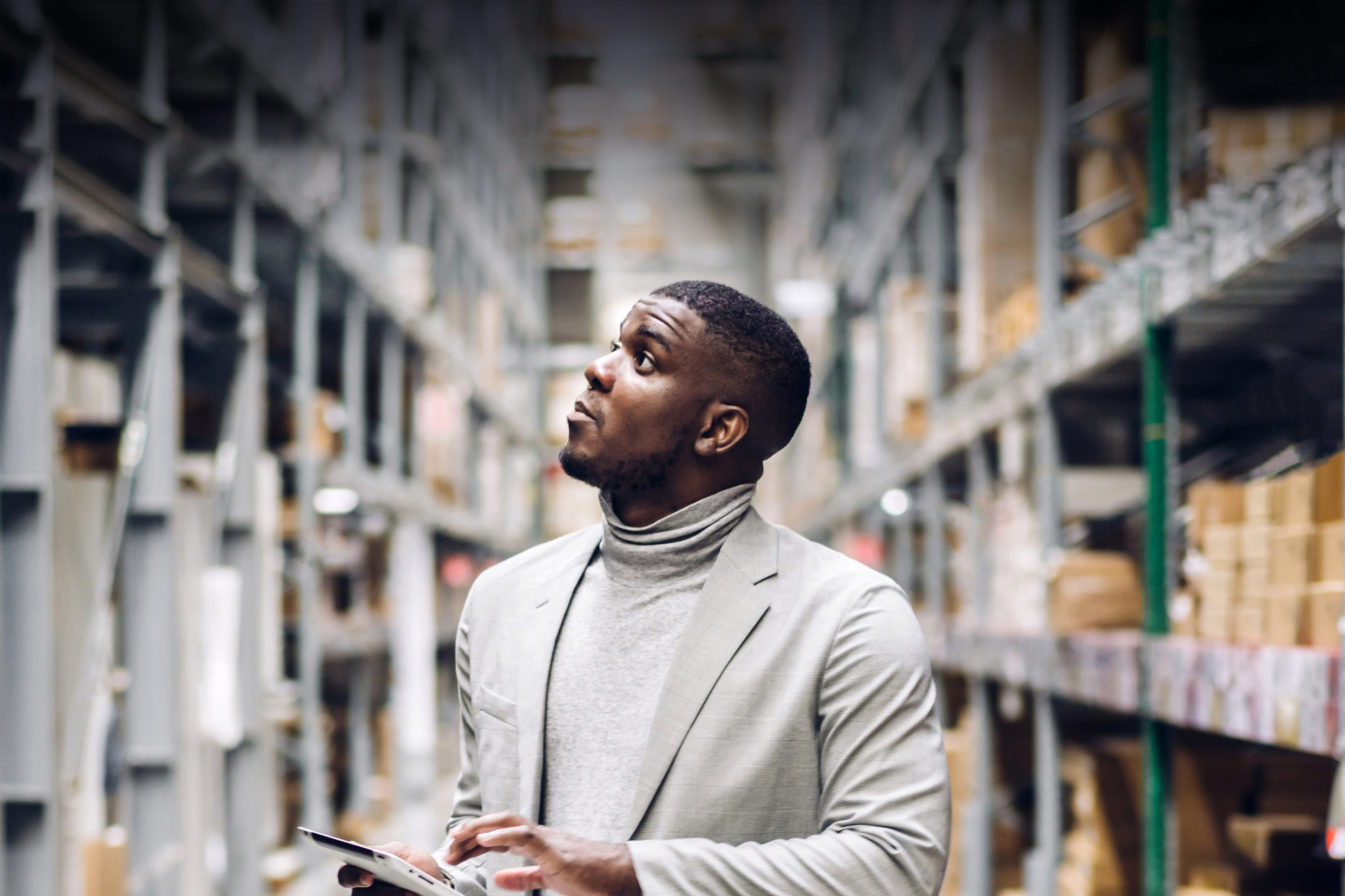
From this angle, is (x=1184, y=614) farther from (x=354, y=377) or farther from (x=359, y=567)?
(x=359, y=567)

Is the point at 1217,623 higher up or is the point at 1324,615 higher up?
the point at 1324,615

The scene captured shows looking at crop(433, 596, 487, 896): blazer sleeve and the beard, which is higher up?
the beard

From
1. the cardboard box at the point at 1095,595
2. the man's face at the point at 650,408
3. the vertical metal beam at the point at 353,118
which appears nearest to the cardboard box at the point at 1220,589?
the cardboard box at the point at 1095,595

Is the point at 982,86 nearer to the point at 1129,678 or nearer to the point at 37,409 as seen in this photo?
the point at 1129,678

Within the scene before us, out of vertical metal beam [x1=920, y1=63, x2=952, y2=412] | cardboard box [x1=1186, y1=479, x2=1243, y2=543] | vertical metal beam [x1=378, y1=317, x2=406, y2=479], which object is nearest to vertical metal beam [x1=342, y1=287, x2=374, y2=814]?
vertical metal beam [x1=378, y1=317, x2=406, y2=479]

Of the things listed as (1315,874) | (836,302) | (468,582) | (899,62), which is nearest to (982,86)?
(899,62)

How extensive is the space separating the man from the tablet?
4 centimetres

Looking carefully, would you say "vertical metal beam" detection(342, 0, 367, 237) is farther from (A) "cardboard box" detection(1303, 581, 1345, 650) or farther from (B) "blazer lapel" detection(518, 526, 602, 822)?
(B) "blazer lapel" detection(518, 526, 602, 822)

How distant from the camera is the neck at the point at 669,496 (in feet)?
6.28

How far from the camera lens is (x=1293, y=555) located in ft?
11.4

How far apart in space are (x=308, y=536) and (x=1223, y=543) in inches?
207

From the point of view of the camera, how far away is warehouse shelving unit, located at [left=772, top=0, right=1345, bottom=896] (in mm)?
3434

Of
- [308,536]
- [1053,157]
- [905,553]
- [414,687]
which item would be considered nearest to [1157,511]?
[1053,157]

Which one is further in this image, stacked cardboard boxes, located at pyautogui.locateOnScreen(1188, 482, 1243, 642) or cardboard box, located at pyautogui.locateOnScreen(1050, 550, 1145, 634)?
cardboard box, located at pyautogui.locateOnScreen(1050, 550, 1145, 634)
